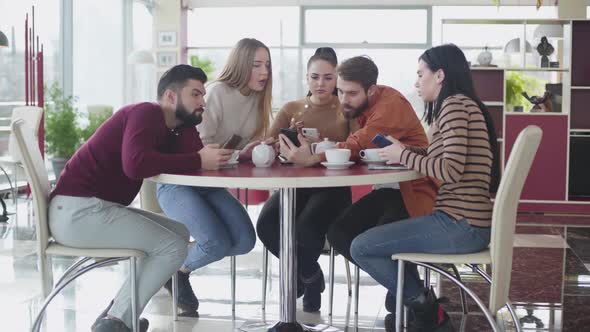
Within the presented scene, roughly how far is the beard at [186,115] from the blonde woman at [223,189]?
32cm

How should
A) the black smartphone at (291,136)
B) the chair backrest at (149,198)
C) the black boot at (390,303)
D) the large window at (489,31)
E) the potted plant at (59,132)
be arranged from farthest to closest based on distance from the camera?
the large window at (489,31), the potted plant at (59,132), the chair backrest at (149,198), the black boot at (390,303), the black smartphone at (291,136)

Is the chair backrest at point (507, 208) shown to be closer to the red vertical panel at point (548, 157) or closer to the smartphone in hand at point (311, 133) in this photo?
the smartphone in hand at point (311, 133)

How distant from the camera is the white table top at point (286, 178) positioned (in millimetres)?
2586

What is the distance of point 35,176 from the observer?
278cm

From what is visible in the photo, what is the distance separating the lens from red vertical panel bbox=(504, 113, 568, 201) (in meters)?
7.69

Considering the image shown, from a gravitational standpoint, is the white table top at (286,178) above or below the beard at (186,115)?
below

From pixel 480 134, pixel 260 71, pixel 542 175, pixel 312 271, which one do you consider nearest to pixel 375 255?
pixel 480 134

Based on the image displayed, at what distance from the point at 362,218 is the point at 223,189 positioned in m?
0.66

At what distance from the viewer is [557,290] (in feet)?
14.1

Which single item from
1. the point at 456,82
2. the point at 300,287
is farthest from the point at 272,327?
the point at 456,82

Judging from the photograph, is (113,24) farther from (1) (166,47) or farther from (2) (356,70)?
(2) (356,70)

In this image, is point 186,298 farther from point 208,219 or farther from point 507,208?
point 507,208

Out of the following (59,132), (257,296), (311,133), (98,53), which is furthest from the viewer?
(98,53)

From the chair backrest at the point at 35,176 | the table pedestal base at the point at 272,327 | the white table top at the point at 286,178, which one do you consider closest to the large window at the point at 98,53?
the table pedestal base at the point at 272,327
